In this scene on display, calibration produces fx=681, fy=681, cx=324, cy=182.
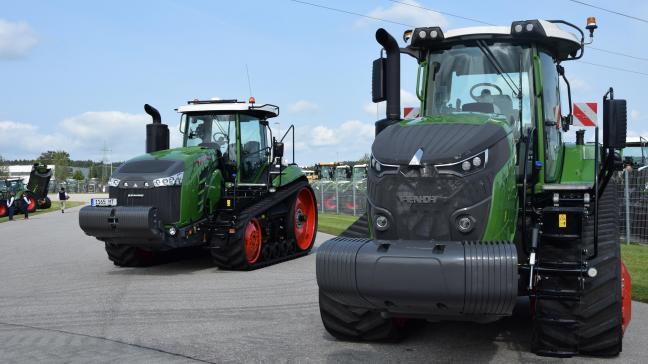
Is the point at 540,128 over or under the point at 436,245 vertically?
over

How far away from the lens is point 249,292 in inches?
347

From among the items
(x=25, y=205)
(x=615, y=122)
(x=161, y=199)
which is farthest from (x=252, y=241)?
(x=25, y=205)

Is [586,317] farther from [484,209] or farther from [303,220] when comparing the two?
[303,220]

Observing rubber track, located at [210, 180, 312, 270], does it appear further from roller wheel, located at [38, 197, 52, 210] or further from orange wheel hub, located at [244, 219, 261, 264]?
roller wheel, located at [38, 197, 52, 210]

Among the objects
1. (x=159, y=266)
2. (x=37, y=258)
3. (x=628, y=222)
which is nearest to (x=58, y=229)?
(x=37, y=258)

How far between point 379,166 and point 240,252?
5981 mm

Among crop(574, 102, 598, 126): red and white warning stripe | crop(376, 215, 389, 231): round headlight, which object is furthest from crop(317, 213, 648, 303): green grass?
crop(376, 215, 389, 231): round headlight

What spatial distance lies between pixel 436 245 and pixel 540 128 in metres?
1.92

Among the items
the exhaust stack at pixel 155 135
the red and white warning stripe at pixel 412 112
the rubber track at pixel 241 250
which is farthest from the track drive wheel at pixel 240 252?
the red and white warning stripe at pixel 412 112

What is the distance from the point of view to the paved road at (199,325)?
5.64 metres

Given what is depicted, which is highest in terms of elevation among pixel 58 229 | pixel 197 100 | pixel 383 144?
pixel 197 100

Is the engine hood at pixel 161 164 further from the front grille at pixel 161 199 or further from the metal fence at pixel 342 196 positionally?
the metal fence at pixel 342 196

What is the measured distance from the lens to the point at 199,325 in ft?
22.5

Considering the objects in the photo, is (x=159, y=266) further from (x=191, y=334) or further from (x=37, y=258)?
(x=191, y=334)
